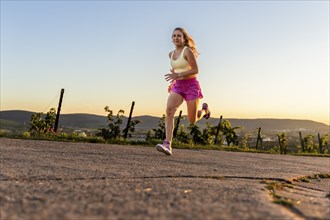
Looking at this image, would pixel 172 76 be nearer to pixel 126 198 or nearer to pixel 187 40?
pixel 187 40

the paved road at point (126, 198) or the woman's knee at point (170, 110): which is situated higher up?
the woman's knee at point (170, 110)

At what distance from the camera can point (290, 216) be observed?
6.98 feet

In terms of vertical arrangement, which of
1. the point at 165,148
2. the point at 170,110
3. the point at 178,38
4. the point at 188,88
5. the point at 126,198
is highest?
the point at 178,38

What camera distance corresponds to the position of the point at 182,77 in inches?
229

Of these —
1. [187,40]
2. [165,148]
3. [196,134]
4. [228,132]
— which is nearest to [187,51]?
[187,40]

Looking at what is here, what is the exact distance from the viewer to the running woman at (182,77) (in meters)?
5.81

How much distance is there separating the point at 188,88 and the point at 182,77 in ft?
0.69

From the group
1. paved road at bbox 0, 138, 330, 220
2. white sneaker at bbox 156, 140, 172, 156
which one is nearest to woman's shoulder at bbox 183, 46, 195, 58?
white sneaker at bbox 156, 140, 172, 156

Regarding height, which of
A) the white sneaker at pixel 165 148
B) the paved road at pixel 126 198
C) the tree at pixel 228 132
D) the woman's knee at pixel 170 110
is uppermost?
the tree at pixel 228 132

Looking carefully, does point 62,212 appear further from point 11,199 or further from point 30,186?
point 30,186

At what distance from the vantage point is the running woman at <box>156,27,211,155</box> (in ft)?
19.1

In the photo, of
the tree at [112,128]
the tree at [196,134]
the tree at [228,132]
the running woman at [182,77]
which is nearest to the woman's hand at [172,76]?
the running woman at [182,77]

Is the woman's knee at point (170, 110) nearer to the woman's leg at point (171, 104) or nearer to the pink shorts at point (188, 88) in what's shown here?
the woman's leg at point (171, 104)

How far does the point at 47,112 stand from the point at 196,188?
18465 mm
